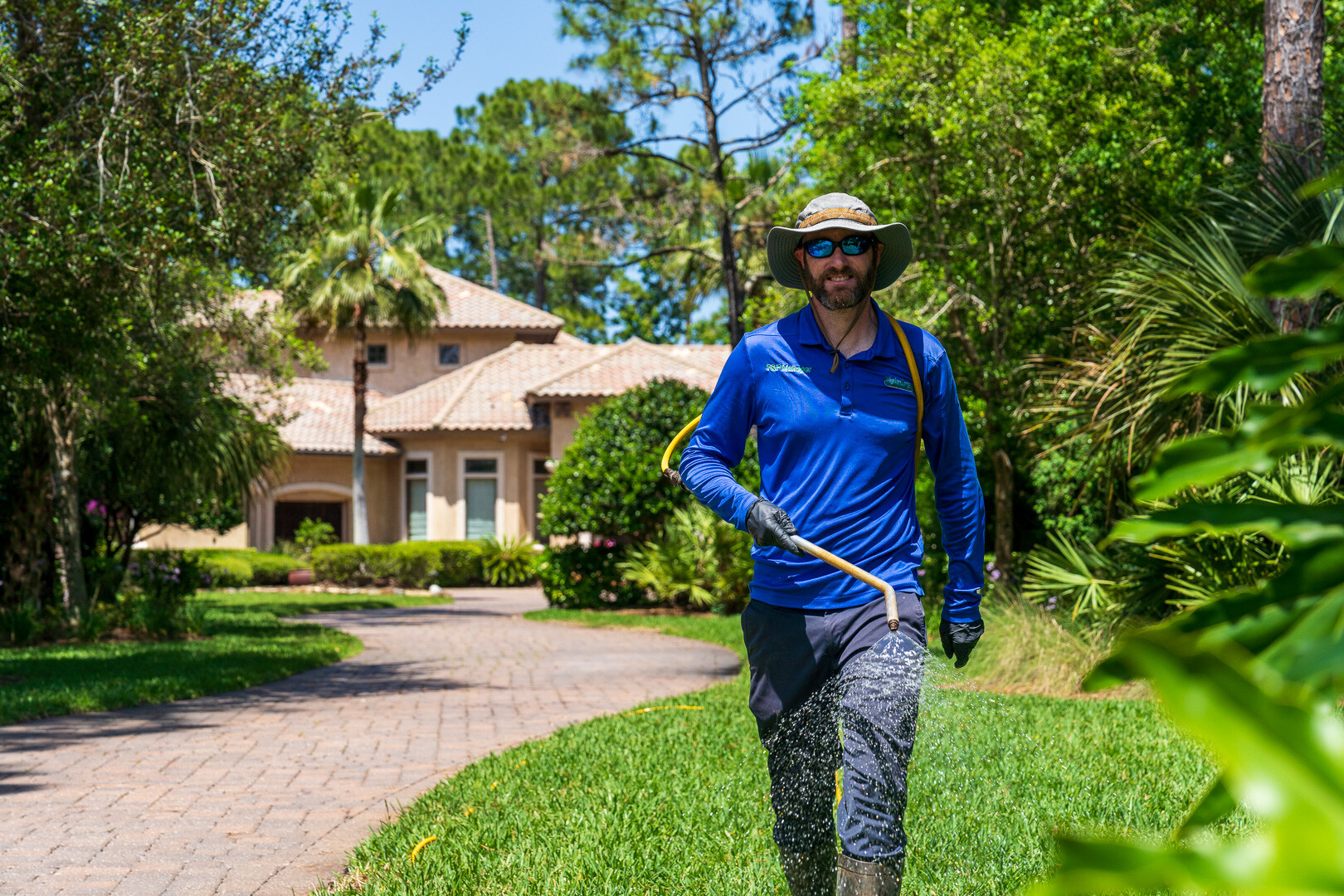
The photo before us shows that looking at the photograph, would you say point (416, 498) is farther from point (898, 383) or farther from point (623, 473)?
point (898, 383)

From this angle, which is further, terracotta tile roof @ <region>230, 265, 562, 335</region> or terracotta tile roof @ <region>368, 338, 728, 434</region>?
terracotta tile roof @ <region>230, 265, 562, 335</region>

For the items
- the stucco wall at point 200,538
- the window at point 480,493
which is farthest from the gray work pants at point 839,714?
the stucco wall at point 200,538

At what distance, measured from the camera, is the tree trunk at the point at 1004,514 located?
1238 centimetres

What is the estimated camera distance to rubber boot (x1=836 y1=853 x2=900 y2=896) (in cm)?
346

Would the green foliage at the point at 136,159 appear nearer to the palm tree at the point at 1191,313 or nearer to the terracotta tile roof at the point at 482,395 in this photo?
the palm tree at the point at 1191,313

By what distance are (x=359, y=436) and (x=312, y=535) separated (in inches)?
109

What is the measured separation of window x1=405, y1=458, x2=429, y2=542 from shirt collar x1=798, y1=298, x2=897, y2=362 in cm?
3139

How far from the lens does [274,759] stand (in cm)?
770

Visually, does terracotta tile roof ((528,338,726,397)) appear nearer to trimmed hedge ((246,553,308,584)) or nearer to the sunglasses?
trimmed hedge ((246,553,308,584))

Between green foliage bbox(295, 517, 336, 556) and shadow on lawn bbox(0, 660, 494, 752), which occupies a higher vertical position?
green foliage bbox(295, 517, 336, 556)

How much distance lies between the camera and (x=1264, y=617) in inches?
33.3

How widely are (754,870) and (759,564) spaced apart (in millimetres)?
1424

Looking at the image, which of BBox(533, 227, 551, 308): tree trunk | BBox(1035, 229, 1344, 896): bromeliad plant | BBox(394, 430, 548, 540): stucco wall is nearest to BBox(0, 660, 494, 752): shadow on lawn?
BBox(1035, 229, 1344, 896): bromeliad plant

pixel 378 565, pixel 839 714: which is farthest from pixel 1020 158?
pixel 378 565
